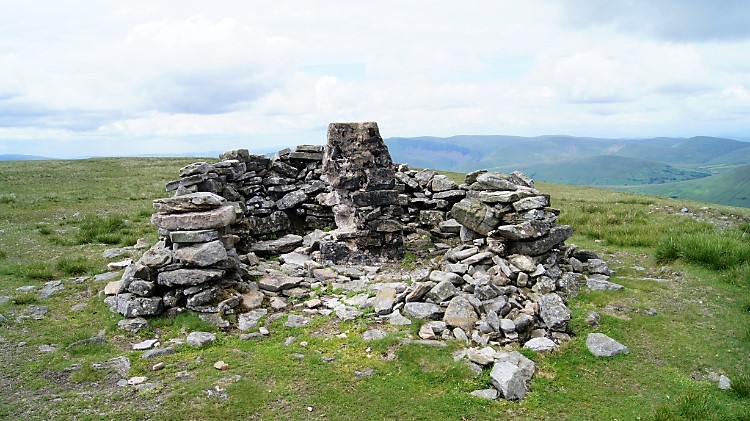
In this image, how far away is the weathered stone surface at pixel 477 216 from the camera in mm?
14250

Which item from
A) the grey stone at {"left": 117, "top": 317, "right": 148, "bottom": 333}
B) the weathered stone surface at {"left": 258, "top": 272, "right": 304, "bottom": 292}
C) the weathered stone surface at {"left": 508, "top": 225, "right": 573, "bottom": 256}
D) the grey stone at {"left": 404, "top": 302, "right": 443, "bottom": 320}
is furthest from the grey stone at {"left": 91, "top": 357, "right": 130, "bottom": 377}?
the weathered stone surface at {"left": 508, "top": 225, "right": 573, "bottom": 256}

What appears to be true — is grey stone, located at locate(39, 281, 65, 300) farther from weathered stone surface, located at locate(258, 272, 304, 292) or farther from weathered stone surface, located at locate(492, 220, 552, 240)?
weathered stone surface, located at locate(492, 220, 552, 240)

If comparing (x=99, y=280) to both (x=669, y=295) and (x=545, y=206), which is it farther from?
(x=669, y=295)

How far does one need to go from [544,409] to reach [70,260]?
15369 millimetres

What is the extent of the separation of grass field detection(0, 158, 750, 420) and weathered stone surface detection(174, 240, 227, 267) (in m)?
1.42

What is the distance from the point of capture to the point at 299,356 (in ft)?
32.4

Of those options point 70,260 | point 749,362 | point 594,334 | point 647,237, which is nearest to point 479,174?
point 647,237

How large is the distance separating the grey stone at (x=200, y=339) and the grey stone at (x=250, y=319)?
80 cm

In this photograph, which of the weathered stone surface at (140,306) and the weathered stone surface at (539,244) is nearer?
the weathered stone surface at (140,306)

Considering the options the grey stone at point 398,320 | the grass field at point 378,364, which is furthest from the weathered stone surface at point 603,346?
the grey stone at point 398,320

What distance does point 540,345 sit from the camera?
10047 millimetres

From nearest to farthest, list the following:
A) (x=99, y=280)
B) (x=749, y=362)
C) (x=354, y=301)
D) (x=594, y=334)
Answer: (x=749, y=362), (x=594, y=334), (x=354, y=301), (x=99, y=280)

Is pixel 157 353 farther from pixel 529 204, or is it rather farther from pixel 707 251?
pixel 707 251

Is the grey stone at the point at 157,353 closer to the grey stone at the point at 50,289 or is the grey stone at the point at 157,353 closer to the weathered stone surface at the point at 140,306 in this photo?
the weathered stone surface at the point at 140,306
